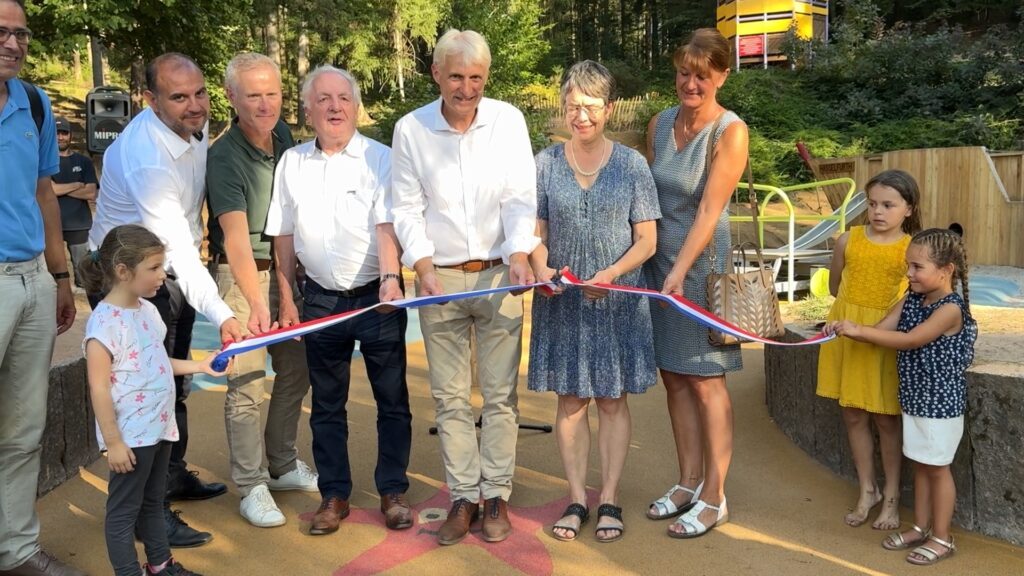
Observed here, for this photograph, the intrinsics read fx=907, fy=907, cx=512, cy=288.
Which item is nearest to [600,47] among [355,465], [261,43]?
[261,43]

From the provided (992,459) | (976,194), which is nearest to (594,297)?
(992,459)

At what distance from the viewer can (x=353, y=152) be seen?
3.69 m

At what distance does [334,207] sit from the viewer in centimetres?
366

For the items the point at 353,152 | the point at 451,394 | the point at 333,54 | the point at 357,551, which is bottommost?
the point at 357,551

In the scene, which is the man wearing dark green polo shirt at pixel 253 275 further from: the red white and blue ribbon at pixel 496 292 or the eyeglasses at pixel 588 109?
the eyeglasses at pixel 588 109

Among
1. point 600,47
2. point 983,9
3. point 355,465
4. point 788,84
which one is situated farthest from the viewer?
point 600,47

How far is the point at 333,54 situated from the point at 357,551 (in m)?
27.1

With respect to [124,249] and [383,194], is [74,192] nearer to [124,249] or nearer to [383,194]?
[383,194]

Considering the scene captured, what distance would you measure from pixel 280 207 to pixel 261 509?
4.27 ft

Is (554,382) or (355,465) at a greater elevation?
(554,382)

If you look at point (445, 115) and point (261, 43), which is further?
point (261, 43)

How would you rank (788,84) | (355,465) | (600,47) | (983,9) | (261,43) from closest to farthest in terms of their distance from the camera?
(355,465)
(788,84)
(983,9)
(261,43)
(600,47)

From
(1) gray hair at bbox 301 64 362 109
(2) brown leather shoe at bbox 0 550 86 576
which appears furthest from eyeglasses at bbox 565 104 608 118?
(2) brown leather shoe at bbox 0 550 86 576

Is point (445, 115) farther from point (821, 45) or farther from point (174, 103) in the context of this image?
point (821, 45)
